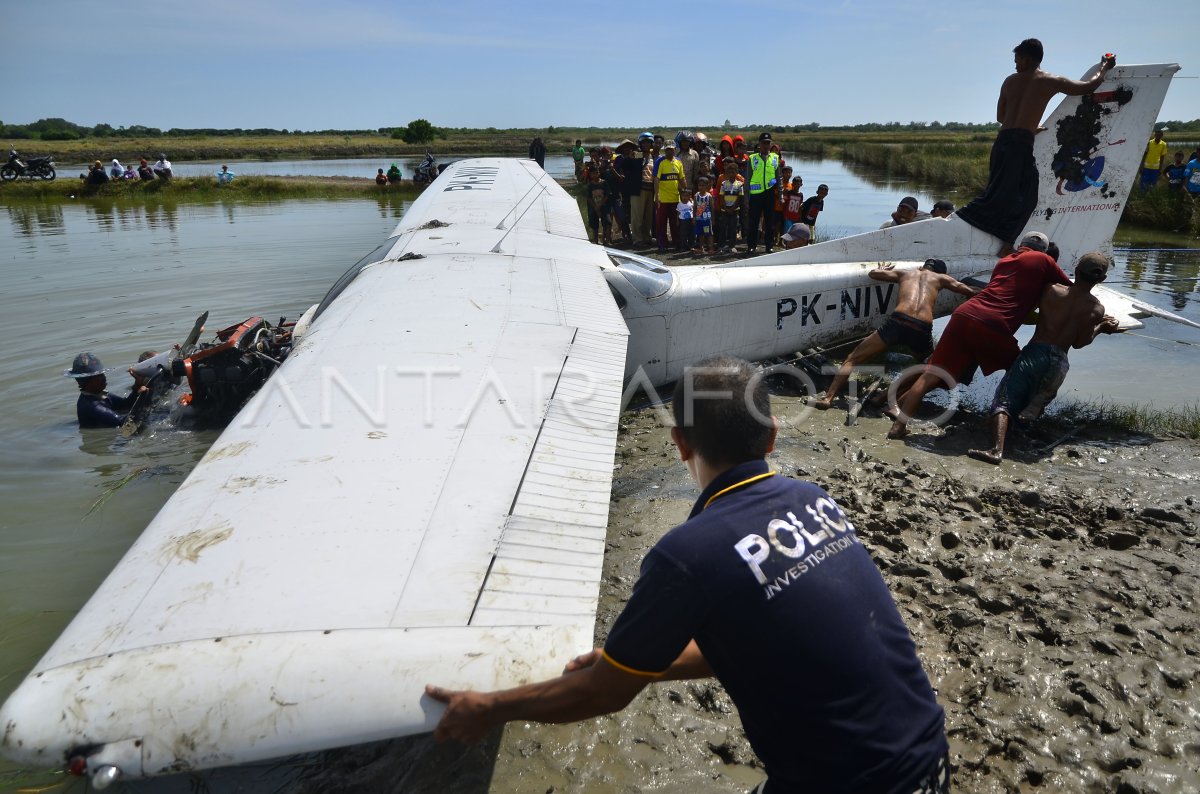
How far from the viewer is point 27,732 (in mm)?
1905

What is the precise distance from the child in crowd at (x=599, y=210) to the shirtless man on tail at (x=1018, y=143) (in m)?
8.38

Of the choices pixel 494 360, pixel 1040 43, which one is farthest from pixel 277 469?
pixel 1040 43

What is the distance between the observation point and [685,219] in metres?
14.0

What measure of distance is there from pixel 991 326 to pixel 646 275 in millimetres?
3372

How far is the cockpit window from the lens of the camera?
6.82m

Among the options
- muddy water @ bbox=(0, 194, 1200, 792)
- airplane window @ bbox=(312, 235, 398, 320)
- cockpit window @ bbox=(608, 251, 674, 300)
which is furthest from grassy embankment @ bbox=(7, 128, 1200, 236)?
airplane window @ bbox=(312, 235, 398, 320)

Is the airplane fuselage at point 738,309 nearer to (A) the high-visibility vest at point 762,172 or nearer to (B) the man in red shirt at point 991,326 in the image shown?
(B) the man in red shirt at point 991,326

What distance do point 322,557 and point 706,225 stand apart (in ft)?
40.6


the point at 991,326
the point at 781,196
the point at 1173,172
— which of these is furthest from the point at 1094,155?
the point at 1173,172

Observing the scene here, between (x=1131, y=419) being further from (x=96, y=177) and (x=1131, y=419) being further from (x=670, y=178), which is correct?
(x=96, y=177)

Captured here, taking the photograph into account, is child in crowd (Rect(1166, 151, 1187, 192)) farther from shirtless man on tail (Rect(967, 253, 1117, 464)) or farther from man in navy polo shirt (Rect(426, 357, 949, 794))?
man in navy polo shirt (Rect(426, 357, 949, 794))

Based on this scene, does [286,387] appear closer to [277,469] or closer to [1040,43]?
[277,469]

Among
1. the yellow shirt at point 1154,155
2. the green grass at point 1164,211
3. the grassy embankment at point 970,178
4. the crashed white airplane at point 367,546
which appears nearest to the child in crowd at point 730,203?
the crashed white airplane at point 367,546

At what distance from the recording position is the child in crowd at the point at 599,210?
15516 mm
